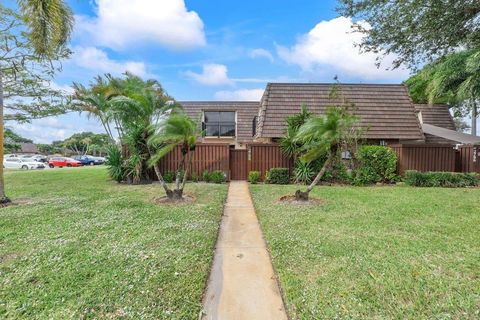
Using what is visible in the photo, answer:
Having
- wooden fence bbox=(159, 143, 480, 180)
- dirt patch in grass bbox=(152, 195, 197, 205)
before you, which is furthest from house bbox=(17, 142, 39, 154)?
dirt patch in grass bbox=(152, 195, 197, 205)

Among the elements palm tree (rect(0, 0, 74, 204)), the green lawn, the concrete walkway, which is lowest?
the concrete walkway

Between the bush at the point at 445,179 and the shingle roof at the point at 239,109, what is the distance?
35.5 ft

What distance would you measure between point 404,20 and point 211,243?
26.3 ft

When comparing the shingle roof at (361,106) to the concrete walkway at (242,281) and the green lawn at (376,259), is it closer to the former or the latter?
the green lawn at (376,259)

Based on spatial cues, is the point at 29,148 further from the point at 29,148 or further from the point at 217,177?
the point at 217,177

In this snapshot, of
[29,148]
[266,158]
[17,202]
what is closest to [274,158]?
[266,158]

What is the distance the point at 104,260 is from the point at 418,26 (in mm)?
9400

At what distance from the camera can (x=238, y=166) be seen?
487 inches

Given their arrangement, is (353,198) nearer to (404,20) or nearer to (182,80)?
(404,20)

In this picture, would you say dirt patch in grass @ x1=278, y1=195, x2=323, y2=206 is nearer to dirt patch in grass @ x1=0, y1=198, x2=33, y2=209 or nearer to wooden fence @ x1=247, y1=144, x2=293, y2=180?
wooden fence @ x1=247, y1=144, x2=293, y2=180

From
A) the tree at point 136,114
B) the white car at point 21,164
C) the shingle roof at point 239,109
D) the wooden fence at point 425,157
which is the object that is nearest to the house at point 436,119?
the wooden fence at point 425,157

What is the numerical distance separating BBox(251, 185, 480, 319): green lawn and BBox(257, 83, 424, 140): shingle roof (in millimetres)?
6785

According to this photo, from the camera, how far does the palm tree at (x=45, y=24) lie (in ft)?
21.2

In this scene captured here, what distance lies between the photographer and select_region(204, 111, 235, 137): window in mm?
19438
